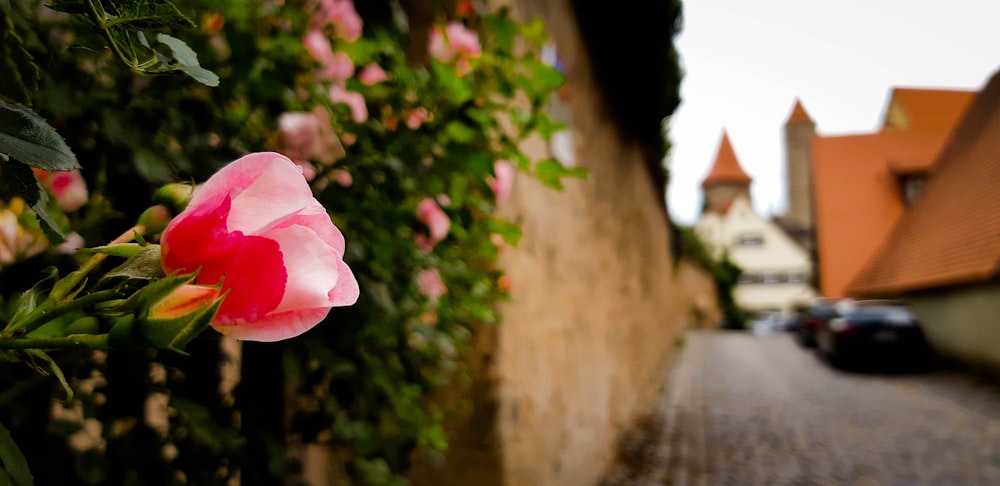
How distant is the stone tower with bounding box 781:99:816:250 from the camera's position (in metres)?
47.8

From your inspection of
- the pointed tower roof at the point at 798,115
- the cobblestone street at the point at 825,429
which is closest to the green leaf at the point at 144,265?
the cobblestone street at the point at 825,429

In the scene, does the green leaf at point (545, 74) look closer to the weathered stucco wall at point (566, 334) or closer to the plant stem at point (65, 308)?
the weathered stucco wall at point (566, 334)

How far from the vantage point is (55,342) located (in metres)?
0.41

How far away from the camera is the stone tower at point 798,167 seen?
47781 mm

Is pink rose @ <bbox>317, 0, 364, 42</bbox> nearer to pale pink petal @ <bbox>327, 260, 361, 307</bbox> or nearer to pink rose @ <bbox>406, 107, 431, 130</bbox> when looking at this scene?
pink rose @ <bbox>406, 107, 431, 130</bbox>

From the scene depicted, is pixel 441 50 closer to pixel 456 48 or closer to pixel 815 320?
pixel 456 48

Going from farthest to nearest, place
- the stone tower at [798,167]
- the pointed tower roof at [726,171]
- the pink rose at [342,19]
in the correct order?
the pointed tower roof at [726,171] → the stone tower at [798,167] → the pink rose at [342,19]

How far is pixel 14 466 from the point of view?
44 cm

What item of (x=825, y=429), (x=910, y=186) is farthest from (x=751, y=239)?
(x=825, y=429)

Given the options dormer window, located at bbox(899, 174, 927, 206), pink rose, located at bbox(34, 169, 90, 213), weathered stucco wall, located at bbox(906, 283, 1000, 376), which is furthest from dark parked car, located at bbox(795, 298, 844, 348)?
pink rose, located at bbox(34, 169, 90, 213)

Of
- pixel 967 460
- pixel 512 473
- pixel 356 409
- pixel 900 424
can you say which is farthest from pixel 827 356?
pixel 356 409

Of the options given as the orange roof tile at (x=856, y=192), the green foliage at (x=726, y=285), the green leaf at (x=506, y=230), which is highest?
the orange roof tile at (x=856, y=192)

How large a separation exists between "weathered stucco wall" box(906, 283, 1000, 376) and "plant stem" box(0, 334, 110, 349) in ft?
41.1

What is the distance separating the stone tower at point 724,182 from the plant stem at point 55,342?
52598mm
